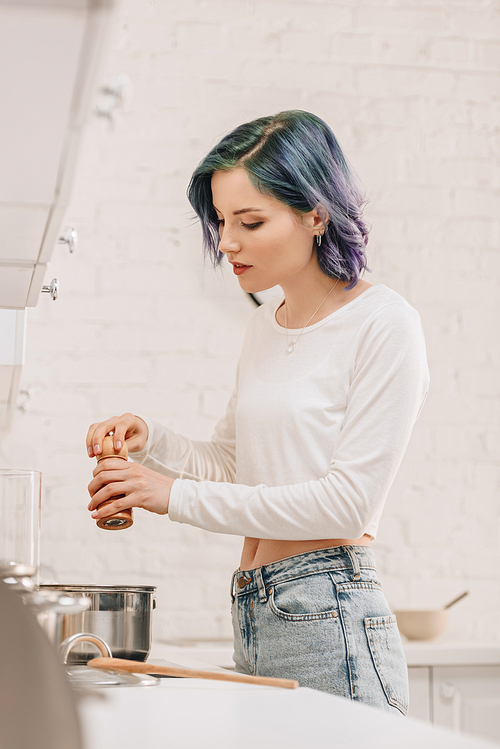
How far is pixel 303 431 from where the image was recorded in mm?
1137

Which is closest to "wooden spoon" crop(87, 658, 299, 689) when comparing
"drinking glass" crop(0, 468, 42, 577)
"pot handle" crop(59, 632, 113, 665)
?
"pot handle" crop(59, 632, 113, 665)

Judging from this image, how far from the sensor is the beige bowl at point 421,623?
2.03m

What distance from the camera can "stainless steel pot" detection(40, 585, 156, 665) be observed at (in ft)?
3.02

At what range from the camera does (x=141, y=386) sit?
7.35 ft

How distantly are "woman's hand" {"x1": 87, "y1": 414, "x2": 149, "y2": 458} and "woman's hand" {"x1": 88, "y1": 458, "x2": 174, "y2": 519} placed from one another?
0.05 metres

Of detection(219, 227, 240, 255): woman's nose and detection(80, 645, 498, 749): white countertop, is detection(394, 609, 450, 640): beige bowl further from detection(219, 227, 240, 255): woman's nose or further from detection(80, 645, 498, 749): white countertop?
detection(80, 645, 498, 749): white countertop

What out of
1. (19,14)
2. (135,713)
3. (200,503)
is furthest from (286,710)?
(19,14)

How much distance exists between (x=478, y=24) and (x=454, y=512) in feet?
5.19

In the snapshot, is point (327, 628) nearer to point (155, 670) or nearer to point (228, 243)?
point (155, 670)

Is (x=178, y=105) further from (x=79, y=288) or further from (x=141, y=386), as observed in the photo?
(x=141, y=386)

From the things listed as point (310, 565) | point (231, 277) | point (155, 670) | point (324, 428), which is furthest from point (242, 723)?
point (231, 277)

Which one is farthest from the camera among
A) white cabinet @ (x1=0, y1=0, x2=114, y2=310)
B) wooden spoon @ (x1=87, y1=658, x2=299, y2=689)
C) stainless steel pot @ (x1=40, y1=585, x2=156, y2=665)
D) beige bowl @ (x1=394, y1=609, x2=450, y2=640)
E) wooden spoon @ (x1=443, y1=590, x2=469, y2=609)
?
wooden spoon @ (x1=443, y1=590, x2=469, y2=609)

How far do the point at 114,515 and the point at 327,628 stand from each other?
0.31 metres

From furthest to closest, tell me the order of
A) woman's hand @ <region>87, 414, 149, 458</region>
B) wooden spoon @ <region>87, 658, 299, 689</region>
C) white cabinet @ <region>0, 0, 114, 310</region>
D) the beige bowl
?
the beige bowl → woman's hand @ <region>87, 414, 149, 458</region> → wooden spoon @ <region>87, 658, 299, 689</region> → white cabinet @ <region>0, 0, 114, 310</region>
